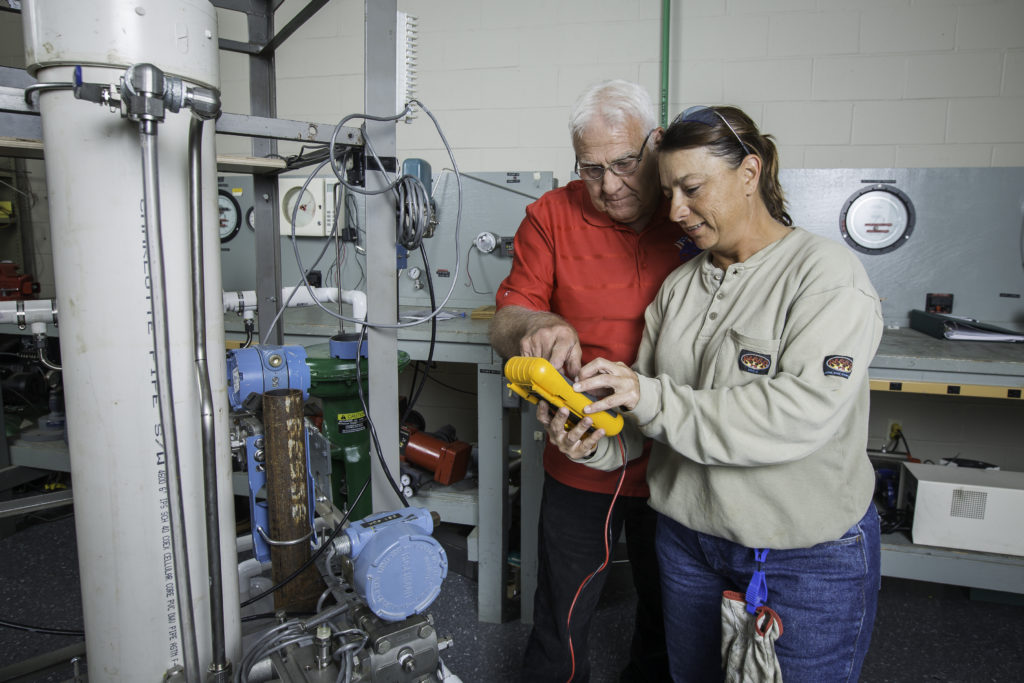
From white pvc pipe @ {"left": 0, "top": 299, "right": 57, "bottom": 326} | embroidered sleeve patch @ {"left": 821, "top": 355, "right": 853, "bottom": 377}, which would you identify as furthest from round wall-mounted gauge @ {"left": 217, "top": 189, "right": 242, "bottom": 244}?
embroidered sleeve patch @ {"left": 821, "top": 355, "right": 853, "bottom": 377}

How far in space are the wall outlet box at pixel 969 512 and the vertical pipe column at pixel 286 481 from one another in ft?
5.66

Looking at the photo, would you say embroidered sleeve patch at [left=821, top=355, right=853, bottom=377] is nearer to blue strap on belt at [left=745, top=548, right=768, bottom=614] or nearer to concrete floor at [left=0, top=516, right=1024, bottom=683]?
blue strap on belt at [left=745, top=548, right=768, bottom=614]

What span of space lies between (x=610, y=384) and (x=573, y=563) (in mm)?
644

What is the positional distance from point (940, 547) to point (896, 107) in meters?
1.71

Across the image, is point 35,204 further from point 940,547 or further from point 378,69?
point 940,547

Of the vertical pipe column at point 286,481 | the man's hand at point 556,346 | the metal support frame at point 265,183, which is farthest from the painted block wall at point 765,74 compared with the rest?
the vertical pipe column at point 286,481

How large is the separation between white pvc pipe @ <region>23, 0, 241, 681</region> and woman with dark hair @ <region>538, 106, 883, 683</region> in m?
0.54

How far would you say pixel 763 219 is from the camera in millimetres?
944

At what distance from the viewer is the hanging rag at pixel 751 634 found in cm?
89

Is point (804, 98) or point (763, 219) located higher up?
point (804, 98)

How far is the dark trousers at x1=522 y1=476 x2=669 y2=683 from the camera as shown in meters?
1.33

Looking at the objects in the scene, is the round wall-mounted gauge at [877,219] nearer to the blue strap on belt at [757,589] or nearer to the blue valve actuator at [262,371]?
the blue strap on belt at [757,589]

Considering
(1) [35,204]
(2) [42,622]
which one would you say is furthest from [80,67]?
(1) [35,204]

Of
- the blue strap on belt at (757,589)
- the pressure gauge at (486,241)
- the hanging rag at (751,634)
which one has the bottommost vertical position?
the hanging rag at (751,634)
